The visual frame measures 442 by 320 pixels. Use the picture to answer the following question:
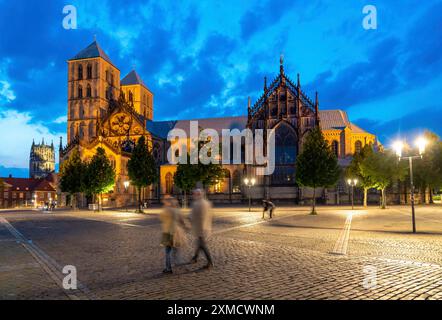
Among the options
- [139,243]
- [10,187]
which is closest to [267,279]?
[139,243]

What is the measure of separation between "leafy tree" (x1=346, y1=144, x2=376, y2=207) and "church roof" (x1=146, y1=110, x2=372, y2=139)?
50.2 ft

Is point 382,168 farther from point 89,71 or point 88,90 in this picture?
point 89,71

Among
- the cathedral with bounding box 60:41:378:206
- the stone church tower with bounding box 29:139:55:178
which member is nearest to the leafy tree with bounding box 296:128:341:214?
the cathedral with bounding box 60:41:378:206

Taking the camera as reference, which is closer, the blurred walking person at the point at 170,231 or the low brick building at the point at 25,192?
the blurred walking person at the point at 170,231

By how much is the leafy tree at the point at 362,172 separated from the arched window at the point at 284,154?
11.8 meters

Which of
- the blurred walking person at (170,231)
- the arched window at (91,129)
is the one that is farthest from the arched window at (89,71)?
the blurred walking person at (170,231)

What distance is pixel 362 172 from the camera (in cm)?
4831

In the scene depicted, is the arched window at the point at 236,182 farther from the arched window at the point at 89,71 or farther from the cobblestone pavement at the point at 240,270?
the cobblestone pavement at the point at 240,270

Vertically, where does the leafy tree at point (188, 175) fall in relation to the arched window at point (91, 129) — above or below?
below

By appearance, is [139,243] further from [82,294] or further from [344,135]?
[344,135]

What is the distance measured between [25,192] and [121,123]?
4907 centimetres

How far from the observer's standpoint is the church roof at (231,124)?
2751 inches

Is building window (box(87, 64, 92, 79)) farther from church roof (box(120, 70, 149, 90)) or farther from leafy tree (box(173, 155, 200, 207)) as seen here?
leafy tree (box(173, 155, 200, 207))
